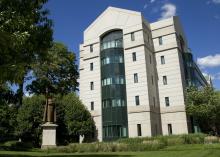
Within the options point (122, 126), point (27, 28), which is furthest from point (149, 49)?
point (27, 28)

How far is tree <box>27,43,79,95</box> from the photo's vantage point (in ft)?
149

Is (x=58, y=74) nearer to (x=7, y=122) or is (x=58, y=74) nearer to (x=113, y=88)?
(x=113, y=88)

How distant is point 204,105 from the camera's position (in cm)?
4184

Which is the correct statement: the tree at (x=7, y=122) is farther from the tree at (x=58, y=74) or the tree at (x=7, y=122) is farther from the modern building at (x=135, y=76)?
the modern building at (x=135, y=76)

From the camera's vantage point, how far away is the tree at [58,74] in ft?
149

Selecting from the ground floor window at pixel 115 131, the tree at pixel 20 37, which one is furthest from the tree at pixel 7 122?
the tree at pixel 20 37

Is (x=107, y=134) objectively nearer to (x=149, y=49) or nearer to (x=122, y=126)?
(x=122, y=126)

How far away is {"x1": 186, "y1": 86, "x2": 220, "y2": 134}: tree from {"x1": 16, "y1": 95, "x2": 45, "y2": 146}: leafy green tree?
22.6m

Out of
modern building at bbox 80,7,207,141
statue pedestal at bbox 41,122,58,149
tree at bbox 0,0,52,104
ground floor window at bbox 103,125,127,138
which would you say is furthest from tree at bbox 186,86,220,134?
tree at bbox 0,0,52,104

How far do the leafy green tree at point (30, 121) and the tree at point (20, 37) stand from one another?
2828cm

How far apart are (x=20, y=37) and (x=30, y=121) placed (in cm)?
3556

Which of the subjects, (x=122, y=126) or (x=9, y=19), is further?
(x=122, y=126)

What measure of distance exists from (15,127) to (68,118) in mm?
8590

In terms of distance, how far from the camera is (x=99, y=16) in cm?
5253
